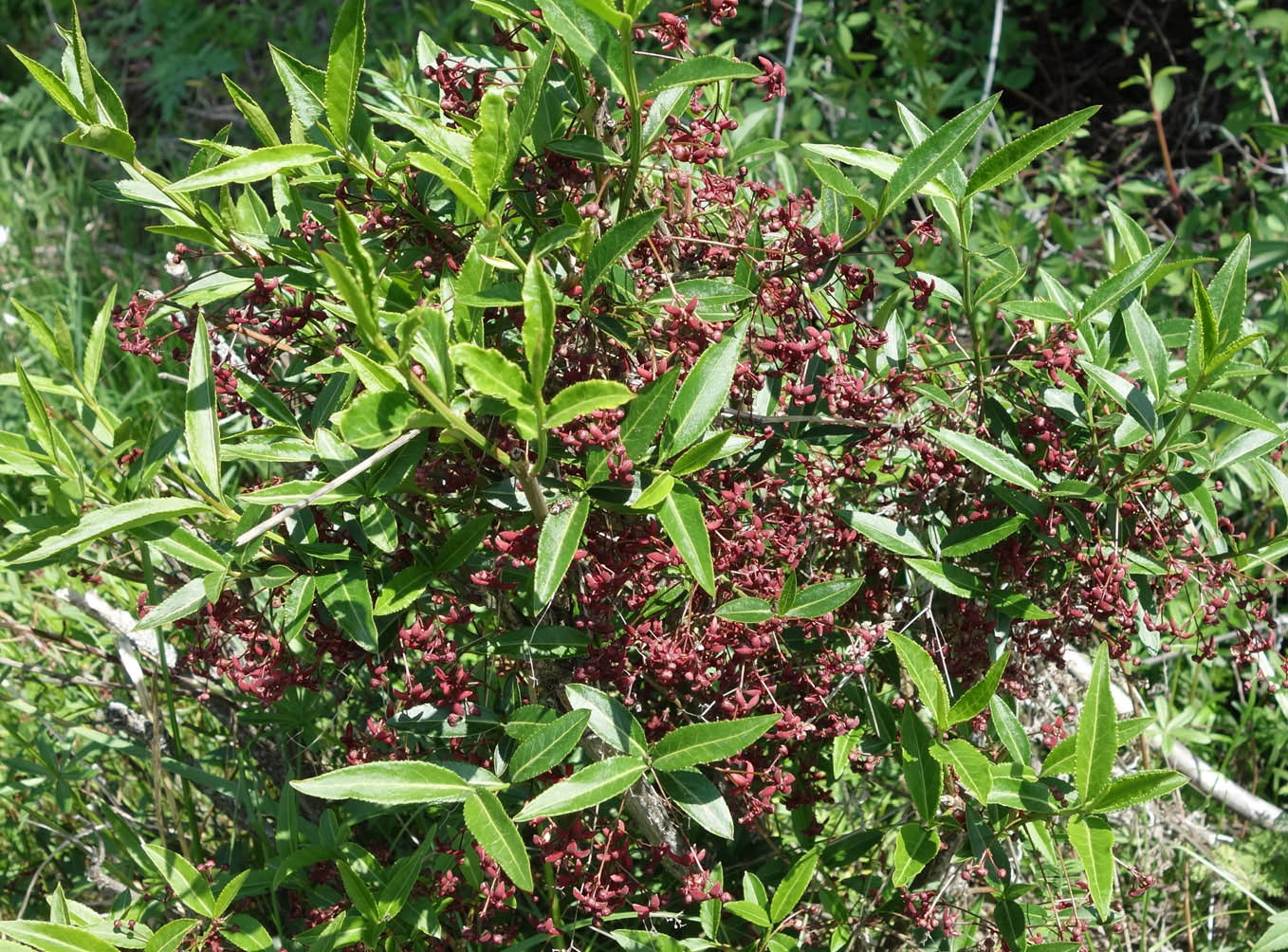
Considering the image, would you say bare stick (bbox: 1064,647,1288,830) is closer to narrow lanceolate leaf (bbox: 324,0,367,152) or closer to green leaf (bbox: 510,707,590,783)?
green leaf (bbox: 510,707,590,783)

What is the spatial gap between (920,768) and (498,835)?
0.57 meters

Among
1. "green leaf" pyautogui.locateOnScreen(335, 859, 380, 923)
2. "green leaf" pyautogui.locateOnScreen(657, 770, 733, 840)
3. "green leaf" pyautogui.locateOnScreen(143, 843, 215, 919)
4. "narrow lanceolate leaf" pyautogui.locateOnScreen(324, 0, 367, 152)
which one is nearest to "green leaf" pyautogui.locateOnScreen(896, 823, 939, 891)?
"green leaf" pyautogui.locateOnScreen(657, 770, 733, 840)

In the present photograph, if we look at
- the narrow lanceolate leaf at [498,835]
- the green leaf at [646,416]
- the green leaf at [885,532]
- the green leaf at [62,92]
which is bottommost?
the narrow lanceolate leaf at [498,835]

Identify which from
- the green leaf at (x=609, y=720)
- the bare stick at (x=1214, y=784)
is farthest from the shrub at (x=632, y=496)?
the bare stick at (x=1214, y=784)

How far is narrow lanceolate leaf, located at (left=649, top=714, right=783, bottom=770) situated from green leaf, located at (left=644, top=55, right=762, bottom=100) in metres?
0.71

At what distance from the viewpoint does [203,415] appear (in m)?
1.42

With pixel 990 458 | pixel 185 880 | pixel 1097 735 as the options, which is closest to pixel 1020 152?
pixel 990 458

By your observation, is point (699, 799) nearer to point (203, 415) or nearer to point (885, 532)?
point (885, 532)

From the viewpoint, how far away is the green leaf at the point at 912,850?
1465 millimetres

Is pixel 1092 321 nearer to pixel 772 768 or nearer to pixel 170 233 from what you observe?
pixel 772 768

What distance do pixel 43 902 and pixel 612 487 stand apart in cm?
175

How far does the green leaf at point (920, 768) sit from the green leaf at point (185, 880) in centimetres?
97

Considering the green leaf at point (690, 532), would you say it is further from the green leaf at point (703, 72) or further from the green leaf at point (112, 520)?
the green leaf at point (112, 520)

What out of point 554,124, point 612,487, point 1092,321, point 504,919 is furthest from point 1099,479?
point 504,919
